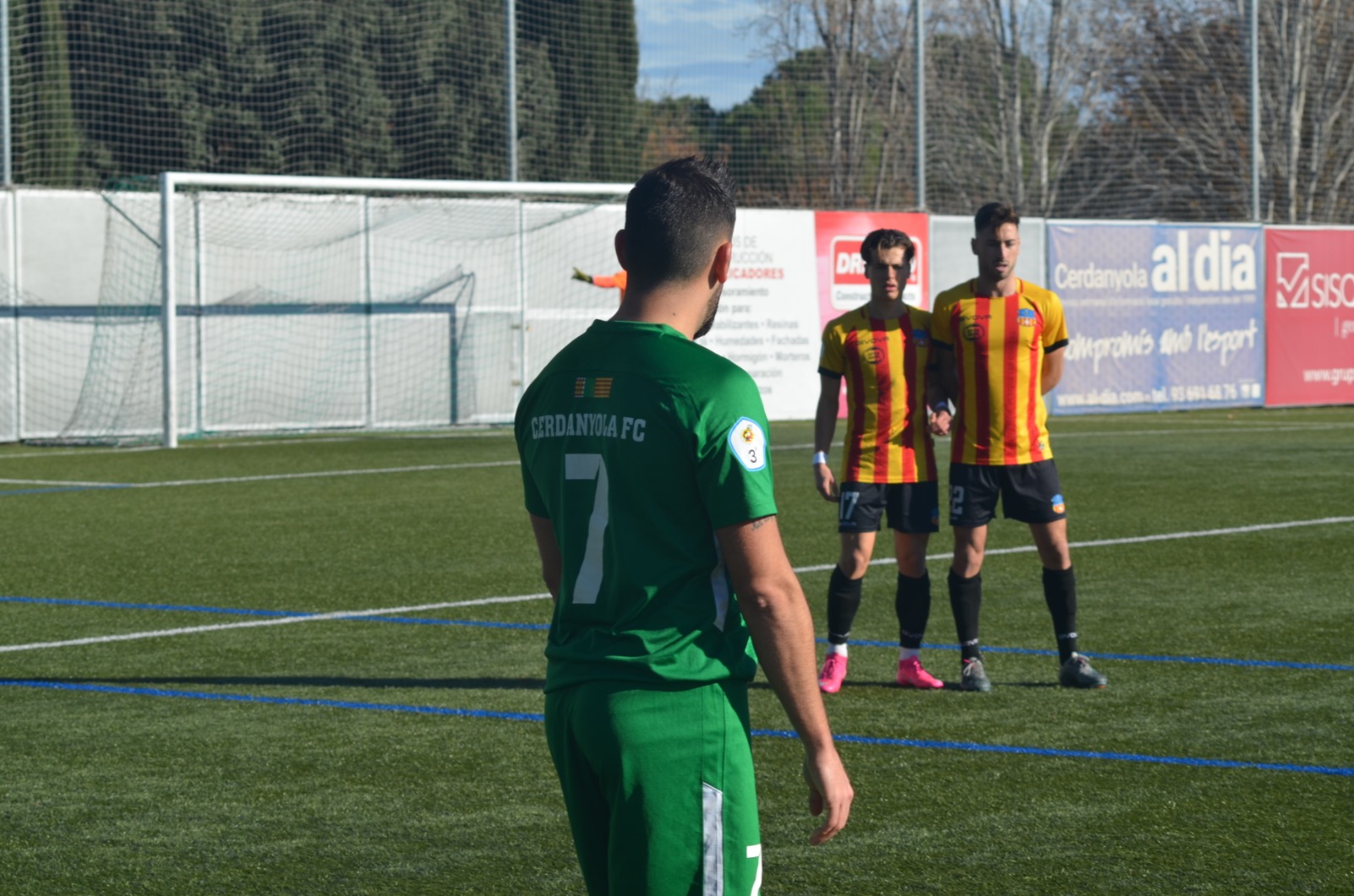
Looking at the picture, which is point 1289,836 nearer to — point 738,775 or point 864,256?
point 738,775

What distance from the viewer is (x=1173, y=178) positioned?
34.9 metres

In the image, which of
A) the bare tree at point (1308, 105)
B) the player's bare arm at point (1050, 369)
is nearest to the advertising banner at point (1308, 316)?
the bare tree at point (1308, 105)

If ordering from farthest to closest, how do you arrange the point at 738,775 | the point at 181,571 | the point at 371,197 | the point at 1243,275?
the point at 1243,275, the point at 371,197, the point at 181,571, the point at 738,775

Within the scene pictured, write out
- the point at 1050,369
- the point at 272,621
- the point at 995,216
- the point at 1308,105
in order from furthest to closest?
the point at 1308,105, the point at 272,621, the point at 1050,369, the point at 995,216

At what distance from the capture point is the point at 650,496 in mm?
2852

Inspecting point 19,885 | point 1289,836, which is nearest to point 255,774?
point 19,885

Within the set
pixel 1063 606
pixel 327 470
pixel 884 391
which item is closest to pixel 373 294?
pixel 327 470

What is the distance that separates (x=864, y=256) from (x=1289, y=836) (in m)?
3.19

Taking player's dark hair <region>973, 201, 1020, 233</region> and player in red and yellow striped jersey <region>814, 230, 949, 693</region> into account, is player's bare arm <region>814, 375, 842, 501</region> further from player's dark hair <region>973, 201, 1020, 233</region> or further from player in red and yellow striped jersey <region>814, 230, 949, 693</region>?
player's dark hair <region>973, 201, 1020, 233</region>

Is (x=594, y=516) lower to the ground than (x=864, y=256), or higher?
lower

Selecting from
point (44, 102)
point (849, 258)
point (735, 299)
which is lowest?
point (735, 299)

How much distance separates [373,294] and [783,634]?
21334 mm

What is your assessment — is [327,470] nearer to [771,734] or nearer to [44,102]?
[44,102]

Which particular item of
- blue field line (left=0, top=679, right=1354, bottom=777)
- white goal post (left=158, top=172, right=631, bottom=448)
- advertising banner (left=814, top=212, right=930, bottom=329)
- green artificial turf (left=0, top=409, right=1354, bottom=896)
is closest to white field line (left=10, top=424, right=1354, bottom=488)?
white goal post (left=158, top=172, right=631, bottom=448)
